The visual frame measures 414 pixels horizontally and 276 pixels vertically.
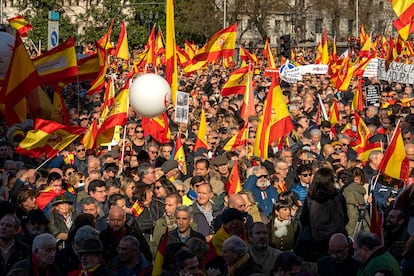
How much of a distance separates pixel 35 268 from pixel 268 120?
8059 millimetres

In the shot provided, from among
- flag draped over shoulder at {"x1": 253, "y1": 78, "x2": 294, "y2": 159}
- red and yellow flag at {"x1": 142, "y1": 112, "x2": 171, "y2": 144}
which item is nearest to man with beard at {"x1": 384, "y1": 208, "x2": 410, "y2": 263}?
flag draped over shoulder at {"x1": 253, "y1": 78, "x2": 294, "y2": 159}

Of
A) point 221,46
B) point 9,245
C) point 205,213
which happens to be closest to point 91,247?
point 9,245

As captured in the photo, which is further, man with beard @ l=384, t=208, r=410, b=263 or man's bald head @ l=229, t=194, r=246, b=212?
man's bald head @ l=229, t=194, r=246, b=212

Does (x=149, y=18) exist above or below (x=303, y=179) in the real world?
above

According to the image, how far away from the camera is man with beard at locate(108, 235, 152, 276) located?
9352mm

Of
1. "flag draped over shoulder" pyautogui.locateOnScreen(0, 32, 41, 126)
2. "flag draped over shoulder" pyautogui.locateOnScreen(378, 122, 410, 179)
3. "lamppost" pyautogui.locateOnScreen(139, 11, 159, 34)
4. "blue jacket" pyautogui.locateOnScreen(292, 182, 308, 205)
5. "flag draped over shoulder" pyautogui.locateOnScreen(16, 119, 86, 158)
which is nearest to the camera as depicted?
"flag draped over shoulder" pyautogui.locateOnScreen(378, 122, 410, 179)

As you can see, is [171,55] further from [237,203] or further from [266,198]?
[237,203]

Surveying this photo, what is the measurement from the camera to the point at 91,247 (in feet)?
30.3

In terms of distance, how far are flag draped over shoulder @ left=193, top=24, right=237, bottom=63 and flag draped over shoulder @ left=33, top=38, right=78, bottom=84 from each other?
22.5 ft

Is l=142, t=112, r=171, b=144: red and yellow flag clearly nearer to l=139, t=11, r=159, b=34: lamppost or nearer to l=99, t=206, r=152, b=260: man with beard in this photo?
l=99, t=206, r=152, b=260: man with beard

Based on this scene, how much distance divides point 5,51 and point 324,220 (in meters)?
11.9

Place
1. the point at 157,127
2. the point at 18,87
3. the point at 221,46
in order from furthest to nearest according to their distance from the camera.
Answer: the point at 221,46
the point at 157,127
the point at 18,87

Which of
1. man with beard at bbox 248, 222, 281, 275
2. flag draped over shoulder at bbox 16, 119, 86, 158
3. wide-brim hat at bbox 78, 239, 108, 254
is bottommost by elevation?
man with beard at bbox 248, 222, 281, 275

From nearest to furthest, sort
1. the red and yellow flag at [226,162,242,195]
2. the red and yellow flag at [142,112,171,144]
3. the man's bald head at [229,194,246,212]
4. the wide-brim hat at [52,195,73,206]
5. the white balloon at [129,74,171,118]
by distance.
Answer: the man's bald head at [229,194,246,212], the wide-brim hat at [52,195,73,206], the red and yellow flag at [226,162,242,195], the white balloon at [129,74,171,118], the red and yellow flag at [142,112,171,144]
